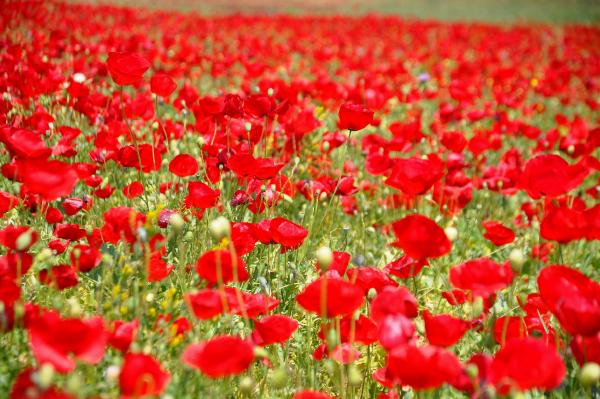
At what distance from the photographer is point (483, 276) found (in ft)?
4.66

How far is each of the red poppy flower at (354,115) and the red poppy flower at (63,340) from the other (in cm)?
142

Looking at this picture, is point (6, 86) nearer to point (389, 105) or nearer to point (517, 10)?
point (389, 105)

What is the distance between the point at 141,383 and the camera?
112 centimetres

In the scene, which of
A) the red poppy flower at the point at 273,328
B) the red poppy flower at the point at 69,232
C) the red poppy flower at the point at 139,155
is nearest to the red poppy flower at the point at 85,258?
the red poppy flower at the point at 69,232

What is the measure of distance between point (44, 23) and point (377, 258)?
5.63 meters

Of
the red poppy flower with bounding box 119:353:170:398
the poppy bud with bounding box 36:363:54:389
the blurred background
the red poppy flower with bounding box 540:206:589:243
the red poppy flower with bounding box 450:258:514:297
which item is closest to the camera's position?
the poppy bud with bounding box 36:363:54:389

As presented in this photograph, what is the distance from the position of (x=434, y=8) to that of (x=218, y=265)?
99.4 ft

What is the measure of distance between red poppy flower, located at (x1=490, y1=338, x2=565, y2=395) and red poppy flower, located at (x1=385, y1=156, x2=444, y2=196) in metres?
0.78

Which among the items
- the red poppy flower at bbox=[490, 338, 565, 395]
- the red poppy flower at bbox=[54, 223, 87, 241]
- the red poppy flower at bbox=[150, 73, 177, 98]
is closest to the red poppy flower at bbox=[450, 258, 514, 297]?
the red poppy flower at bbox=[490, 338, 565, 395]

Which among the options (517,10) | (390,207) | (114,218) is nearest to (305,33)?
(390,207)

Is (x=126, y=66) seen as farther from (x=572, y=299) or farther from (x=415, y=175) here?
(x=572, y=299)

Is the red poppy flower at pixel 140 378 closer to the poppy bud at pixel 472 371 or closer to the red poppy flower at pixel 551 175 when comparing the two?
the poppy bud at pixel 472 371

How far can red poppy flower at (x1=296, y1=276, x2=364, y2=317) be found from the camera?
52.2 inches

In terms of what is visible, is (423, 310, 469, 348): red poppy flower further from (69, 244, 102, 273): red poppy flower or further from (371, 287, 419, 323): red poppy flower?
(69, 244, 102, 273): red poppy flower
